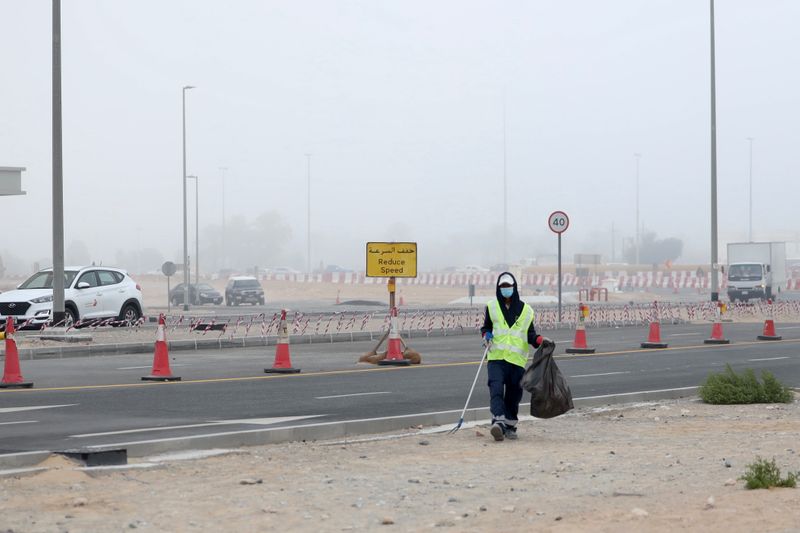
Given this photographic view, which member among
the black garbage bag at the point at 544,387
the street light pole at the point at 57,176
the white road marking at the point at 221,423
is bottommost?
the white road marking at the point at 221,423

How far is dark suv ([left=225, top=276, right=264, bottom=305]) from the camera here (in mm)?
67188

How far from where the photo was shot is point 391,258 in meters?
25.5

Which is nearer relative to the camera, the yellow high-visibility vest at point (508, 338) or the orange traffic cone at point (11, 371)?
the yellow high-visibility vest at point (508, 338)

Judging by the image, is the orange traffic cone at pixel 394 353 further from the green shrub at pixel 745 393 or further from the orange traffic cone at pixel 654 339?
the orange traffic cone at pixel 654 339

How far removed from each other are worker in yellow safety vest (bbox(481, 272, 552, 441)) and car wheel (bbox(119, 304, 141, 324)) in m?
21.6

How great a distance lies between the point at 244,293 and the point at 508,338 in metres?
55.0

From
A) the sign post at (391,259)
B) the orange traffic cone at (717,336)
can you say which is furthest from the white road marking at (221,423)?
the orange traffic cone at (717,336)

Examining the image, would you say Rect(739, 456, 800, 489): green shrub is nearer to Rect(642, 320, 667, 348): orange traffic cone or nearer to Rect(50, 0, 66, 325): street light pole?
Rect(642, 320, 667, 348): orange traffic cone

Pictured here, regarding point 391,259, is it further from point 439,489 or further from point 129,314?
point 439,489

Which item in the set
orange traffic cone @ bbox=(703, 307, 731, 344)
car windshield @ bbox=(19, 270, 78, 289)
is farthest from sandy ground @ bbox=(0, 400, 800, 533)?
car windshield @ bbox=(19, 270, 78, 289)

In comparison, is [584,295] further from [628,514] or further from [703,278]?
[628,514]

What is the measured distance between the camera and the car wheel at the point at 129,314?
110 ft

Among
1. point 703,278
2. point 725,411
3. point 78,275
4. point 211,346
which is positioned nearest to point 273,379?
point 725,411

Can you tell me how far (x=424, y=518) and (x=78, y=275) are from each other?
2543 centimetres
